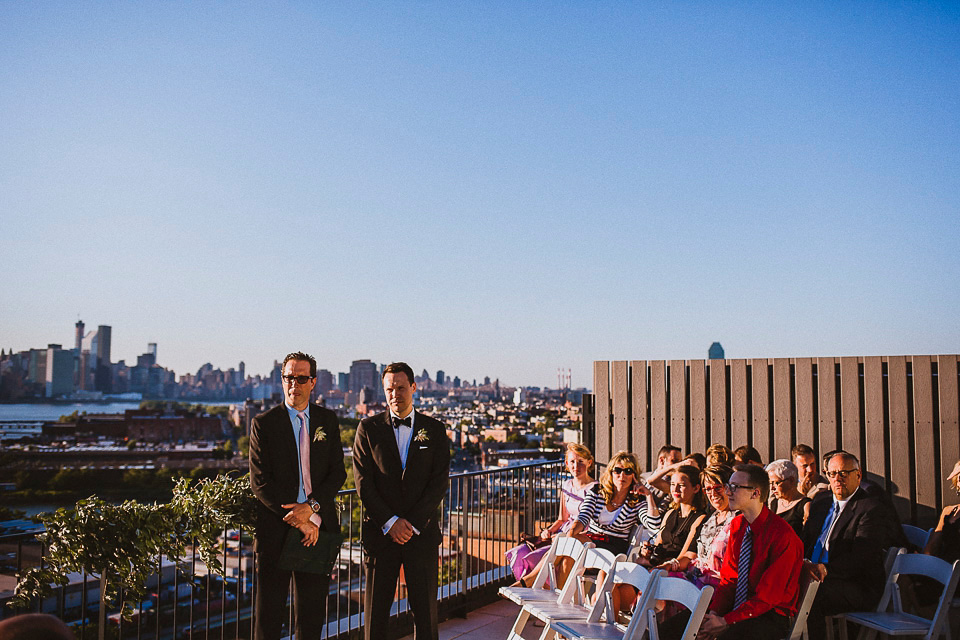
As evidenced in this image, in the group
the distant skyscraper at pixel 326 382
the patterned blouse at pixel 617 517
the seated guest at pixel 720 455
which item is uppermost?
the seated guest at pixel 720 455

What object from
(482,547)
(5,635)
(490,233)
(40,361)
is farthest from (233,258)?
(5,635)

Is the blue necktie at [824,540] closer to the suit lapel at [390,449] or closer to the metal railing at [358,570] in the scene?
the metal railing at [358,570]

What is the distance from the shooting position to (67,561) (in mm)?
3471

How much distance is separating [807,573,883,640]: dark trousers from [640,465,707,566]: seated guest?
849mm

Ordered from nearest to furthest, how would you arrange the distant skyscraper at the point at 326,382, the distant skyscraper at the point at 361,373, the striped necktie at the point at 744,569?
the striped necktie at the point at 744,569 → the distant skyscraper at the point at 361,373 → the distant skyscraper at the point at 326,382

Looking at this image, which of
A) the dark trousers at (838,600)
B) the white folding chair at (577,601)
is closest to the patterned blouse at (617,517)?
the white folding chair at (577,601)

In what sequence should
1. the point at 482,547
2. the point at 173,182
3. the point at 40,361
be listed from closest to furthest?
the point at 482,547 < the point at 173,182 < the point at 40,361

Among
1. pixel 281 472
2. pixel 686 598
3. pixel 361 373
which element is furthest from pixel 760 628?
pixel 361 373

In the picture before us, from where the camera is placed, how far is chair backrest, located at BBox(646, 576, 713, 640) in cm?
357

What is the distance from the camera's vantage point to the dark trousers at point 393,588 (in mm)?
4406

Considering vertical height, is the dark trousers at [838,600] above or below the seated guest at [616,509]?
below

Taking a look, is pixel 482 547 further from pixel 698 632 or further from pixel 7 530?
pixel 7 530

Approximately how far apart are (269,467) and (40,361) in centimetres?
6983

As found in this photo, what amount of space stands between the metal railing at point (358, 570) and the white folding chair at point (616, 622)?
1.38 m
